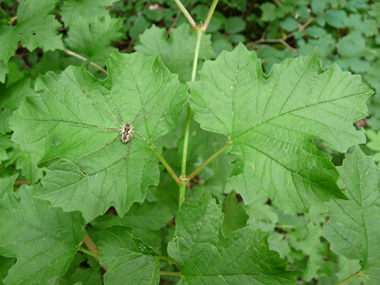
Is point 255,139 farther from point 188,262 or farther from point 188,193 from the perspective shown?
point 188,193

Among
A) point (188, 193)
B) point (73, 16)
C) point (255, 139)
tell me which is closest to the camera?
point (255, 139)

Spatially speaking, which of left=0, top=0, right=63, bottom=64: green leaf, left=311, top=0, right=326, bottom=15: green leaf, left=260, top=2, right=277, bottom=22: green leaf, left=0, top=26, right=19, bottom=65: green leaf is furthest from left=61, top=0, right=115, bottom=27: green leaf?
left=311, top=0, right=326, bottom=15: green leaf

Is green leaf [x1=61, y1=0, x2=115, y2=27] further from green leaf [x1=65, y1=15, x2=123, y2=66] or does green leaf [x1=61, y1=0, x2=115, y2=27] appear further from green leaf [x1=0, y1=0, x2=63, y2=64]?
green leaf [x1=0, y1=0, x2=63, y2=64]

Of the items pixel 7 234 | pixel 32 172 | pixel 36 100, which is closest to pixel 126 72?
pixel 36 100

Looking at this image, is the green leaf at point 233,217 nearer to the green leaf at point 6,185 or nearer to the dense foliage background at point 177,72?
the dense foliage background at point 177,72

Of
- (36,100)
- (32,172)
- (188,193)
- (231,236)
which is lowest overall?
(188,193)

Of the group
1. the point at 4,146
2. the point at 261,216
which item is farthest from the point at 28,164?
the point at 261,216
